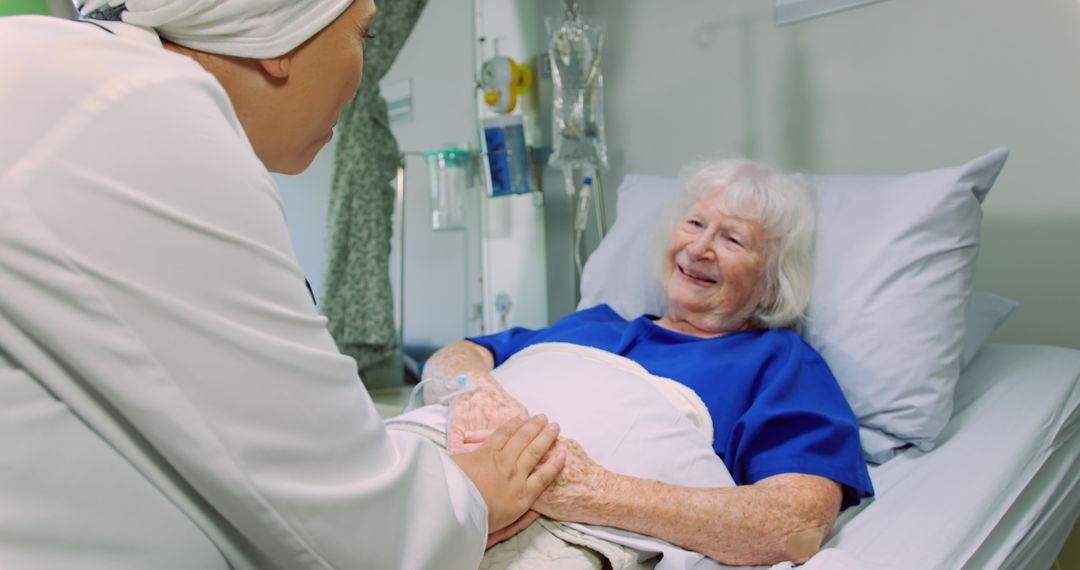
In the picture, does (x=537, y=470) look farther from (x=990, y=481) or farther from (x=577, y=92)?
(x=577, y=92)

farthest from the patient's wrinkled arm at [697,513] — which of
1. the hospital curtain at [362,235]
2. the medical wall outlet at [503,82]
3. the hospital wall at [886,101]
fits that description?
the medical wall outlet at [503,82]

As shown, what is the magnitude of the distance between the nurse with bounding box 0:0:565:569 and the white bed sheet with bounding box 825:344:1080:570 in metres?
0.77

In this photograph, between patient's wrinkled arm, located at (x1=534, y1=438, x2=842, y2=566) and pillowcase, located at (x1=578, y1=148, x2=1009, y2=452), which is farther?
pillowcase, located at (x1=578, y1=148, x2=1009, y2=452)

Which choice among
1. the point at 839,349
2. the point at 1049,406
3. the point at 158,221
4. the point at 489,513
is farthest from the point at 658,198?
the point at 158,221

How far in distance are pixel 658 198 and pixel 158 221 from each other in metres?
1.42

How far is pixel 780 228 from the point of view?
4.84ft

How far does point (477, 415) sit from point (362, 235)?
4.76ft

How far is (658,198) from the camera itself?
1829mm

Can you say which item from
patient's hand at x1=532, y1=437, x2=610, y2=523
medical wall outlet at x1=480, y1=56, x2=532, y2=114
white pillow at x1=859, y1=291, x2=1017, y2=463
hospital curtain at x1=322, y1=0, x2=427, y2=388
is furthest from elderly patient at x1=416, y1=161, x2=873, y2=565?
medical wall outlet at x1=480, y1=56, x2=532, y2=114

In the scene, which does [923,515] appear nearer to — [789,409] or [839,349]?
[789,409]

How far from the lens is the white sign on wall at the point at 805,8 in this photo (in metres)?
1.81

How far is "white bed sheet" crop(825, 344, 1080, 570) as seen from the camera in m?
1.08

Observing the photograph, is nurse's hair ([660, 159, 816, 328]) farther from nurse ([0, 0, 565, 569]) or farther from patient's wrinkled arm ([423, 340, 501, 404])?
nurse ([0, 0, 565, 569])

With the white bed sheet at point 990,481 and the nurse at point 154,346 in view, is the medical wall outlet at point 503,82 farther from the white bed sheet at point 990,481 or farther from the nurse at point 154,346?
the nurse at point 154,346
